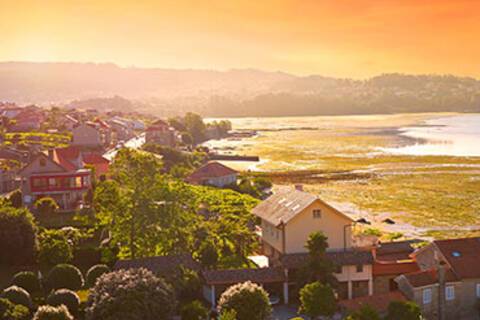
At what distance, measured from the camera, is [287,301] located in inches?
1508

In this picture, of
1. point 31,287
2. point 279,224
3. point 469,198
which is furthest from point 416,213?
point 31,287

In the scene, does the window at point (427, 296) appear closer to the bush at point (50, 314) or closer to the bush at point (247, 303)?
the bush at point (247, 303)

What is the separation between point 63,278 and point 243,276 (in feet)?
33.6

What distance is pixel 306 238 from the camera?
41688mm

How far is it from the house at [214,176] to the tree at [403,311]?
5644cm

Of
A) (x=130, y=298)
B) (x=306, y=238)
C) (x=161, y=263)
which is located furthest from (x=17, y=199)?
(x=130, y=298)

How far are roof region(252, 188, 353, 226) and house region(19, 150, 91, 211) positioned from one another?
21.0 metres

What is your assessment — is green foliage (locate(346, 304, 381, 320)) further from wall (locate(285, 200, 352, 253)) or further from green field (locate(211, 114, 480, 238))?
green field (locate(211, 114, 480, 238))

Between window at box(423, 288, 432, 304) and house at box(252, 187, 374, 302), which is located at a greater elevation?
house at box(252, 187, 374, 302)

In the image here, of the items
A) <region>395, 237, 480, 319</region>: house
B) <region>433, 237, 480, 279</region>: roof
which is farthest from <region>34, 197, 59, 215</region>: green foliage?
<region>433, 237, 480, 279</region>: roof

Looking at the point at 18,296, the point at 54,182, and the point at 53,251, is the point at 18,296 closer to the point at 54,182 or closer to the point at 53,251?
the point at 53,251

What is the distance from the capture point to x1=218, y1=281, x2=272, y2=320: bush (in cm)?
3205

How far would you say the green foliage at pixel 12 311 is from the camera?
1227 inches

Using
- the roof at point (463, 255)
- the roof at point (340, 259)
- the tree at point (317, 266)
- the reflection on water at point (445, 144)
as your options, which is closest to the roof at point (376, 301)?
the tree at point (317, 266)
